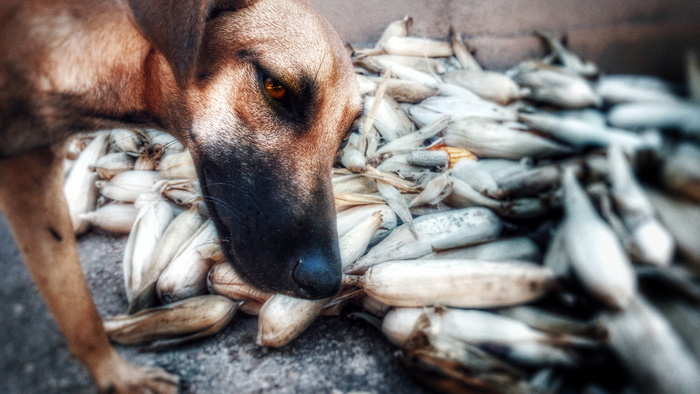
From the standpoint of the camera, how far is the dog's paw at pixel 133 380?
1194 millimetres

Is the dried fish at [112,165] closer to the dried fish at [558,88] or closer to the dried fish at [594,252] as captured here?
the dried fish at [558,88]

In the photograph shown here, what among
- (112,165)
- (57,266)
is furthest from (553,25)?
(112,165)

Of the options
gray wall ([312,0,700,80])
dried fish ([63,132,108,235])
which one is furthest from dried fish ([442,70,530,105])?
dried fish ([63,132,108,235])

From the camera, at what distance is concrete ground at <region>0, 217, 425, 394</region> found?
1133mm

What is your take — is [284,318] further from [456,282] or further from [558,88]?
[558,88]

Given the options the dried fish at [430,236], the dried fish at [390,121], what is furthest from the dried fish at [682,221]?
the dried fish at [390,121]

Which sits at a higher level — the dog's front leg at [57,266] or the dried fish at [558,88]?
the dried fish at [558,88]

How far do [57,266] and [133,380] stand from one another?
43cm

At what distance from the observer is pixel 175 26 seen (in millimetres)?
1094

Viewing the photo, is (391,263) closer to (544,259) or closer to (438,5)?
(544,259)

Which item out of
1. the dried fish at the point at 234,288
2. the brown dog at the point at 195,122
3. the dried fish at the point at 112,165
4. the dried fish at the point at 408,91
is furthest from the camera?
the dried fish at the point at 408,91

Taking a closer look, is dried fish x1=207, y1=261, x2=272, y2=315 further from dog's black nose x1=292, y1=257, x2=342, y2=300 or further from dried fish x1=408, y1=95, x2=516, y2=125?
dried fish x1=408, y1=95, x2=516, y2=125

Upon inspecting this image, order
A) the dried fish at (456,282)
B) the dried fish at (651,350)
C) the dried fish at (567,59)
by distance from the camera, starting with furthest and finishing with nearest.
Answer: the dried fish at (567,59), the dried fish at (456,282), the dried fish at (651,350)

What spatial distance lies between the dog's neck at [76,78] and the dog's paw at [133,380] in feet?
2.28
